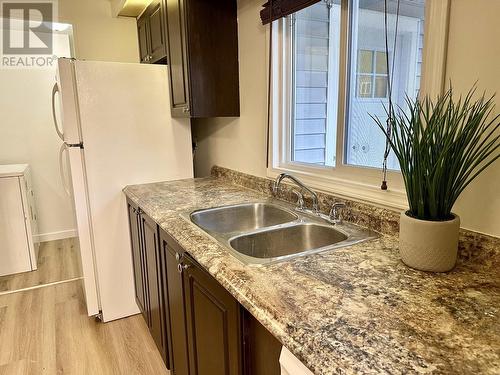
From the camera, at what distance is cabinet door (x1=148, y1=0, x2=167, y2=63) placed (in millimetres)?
2416

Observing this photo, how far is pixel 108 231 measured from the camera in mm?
2322

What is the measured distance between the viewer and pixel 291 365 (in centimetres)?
72

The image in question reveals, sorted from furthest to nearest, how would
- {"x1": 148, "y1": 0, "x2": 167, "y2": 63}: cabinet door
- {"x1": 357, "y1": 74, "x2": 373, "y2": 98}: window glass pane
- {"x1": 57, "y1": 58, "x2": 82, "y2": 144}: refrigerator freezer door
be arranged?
{"x1": 148, "y1": 0, "x2": 167, "y2": 63}: cabinet door
{"x1": 57, "y1": 58, "x2": 82, "y2": 144}: refrigerator freezer door
{"x1": 357, "y1": 74, "x2": 373, "y2": 98}: window glass pane

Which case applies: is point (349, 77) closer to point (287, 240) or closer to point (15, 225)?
point (287, 240)

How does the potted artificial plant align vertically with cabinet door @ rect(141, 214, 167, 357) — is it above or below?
above

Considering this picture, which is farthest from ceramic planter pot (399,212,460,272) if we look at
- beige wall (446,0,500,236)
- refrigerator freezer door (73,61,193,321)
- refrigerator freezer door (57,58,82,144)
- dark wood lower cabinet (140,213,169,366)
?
refrigerator freezer door (57,58,82,144)

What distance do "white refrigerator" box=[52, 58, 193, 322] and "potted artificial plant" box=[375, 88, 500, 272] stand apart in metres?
1.76

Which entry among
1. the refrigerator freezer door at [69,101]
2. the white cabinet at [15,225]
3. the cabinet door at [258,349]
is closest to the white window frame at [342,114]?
the cabinet door at [258,349]

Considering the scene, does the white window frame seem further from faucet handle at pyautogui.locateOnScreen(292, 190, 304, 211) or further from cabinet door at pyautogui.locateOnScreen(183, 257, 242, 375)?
cabinet door at pyautogui.locateOnScreen(183, 257, 242, 375)

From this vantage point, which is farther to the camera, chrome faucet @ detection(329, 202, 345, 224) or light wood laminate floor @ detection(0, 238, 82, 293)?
light wood laminate floor @ detection(0, 238, 82, 293)

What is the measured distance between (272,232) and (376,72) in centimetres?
80

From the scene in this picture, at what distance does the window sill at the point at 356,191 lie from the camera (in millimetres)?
1298

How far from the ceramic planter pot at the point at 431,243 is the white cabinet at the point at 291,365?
0.47 metres

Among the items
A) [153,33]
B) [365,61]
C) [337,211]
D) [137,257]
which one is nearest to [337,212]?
[337,211]
